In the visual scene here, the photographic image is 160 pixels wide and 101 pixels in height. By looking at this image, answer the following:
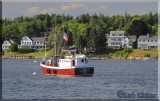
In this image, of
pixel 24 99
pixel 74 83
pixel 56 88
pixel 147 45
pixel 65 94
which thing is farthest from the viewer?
pixel 147 45

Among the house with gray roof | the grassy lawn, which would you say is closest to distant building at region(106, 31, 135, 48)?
the house with gray roof

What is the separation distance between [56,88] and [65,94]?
5575 mm

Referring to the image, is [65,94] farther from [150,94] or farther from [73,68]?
[73,68]

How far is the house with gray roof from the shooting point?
18538cm

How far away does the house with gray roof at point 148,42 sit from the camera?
608 ft

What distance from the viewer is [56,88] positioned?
52.0 metres

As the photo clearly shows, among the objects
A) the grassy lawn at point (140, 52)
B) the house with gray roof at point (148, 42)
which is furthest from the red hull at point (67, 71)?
the house with gray roof at point (148, 42)

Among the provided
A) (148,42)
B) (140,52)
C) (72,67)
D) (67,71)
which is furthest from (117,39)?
(72,67)

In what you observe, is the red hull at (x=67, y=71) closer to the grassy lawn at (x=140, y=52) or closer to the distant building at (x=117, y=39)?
the grassy lawn at (x=140, y=52)

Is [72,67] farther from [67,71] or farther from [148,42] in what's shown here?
[148,42]

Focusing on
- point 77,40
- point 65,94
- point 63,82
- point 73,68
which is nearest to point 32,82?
point 63,82

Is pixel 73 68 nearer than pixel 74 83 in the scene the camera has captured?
No

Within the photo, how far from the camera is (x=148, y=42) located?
611 feet

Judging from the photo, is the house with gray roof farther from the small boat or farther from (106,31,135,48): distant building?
the small boat
